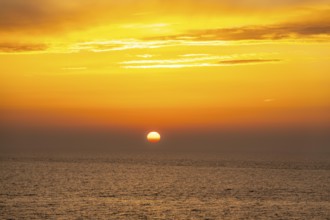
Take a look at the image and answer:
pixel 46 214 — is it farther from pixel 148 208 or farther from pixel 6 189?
pixel 6 189

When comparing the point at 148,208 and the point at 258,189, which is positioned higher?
the point at 258,189

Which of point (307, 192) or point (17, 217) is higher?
point (307, 192)

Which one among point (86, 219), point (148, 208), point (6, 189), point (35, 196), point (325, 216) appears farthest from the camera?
point (6, 189)

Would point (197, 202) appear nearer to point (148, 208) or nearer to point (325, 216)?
point (148, 208)

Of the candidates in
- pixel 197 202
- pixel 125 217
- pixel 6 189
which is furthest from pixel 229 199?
pixel 6 189

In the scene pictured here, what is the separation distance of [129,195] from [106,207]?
61.3ft

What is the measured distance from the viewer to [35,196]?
9612 cm

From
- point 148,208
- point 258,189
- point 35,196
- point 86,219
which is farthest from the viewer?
point 258,189

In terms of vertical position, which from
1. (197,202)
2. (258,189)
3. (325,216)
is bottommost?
(325,216)

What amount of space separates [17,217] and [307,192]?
64.6 metres

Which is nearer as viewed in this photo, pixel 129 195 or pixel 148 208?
pixel 148 208

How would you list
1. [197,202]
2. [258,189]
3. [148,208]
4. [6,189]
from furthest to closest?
[258,189]
[6,189]
[197,202]
[148,208]

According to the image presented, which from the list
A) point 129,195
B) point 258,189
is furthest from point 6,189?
point 258,189

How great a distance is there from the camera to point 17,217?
230 feet
